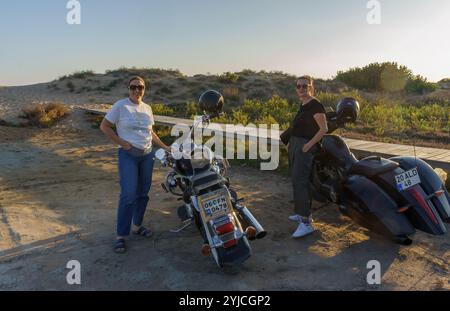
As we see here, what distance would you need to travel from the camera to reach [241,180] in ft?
24.0

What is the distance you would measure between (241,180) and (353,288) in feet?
13.0

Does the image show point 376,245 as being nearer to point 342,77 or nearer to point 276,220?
point 276,220

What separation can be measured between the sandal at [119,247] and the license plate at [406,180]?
9.73ft

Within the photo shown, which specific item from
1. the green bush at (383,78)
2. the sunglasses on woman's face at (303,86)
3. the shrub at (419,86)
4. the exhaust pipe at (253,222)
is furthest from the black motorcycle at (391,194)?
the green bush at (383,78)

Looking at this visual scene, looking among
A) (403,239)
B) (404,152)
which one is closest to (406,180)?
(403,239)

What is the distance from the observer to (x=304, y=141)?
14.6 feet

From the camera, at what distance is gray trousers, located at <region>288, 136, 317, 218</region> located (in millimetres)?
4484

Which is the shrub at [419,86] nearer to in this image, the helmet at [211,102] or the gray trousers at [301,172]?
the gray trousers at [301,172]

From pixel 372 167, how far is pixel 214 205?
6.01 feet

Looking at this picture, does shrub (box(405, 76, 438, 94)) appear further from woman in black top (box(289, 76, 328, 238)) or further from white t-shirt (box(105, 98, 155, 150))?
white t-shirt (box(105, 98, 155, 150))

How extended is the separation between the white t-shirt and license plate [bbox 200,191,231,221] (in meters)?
1.16

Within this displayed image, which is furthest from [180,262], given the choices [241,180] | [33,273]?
[241,180]

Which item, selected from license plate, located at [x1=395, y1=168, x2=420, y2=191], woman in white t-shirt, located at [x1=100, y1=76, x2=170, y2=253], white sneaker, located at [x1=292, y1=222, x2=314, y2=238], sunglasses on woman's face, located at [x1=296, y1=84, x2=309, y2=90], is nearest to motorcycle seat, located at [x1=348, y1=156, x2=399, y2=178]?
license plate, located at [x1=395, y1=168, x2=420, y2=191]

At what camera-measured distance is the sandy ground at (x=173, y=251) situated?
3643 millimetres
